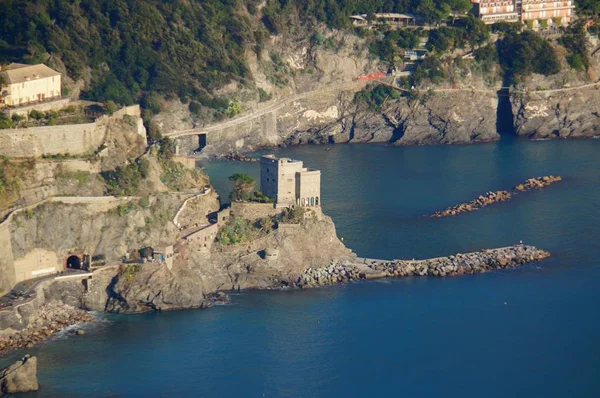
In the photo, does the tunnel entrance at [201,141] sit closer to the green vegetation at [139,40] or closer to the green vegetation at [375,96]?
the green vegetation at [139,40]

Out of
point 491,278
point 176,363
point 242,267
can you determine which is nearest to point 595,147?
point 491,278

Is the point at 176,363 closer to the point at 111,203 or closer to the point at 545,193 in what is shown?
the point at 111,203

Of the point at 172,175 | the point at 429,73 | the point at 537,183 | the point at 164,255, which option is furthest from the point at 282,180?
the point at 429,73

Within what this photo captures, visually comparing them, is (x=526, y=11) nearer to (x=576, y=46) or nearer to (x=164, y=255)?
(x=576, y=46)

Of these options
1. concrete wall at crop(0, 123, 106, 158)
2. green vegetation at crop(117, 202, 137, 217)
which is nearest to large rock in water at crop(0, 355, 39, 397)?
green vegetation at crop(117, 202, 137, 217)

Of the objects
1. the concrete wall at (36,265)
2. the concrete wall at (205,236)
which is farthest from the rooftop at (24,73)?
the concrete wall at (205,236)

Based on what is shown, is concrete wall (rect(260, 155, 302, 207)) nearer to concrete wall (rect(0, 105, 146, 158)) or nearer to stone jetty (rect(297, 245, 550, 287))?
stone jetty (rect(297, 245, 550, 287))

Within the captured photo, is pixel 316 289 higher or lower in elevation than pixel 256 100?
lower
